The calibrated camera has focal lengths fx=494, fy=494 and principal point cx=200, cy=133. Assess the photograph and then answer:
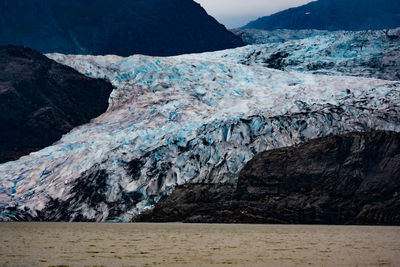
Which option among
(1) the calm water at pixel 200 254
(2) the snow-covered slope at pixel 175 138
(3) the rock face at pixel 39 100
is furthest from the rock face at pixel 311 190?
(3) the rock face at pixel 39 100

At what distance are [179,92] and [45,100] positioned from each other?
1359 centimetres

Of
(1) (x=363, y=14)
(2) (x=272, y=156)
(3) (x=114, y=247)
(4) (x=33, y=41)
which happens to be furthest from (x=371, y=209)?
(1) (x=363, y=14)

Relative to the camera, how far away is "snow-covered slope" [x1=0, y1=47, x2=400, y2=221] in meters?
35.0

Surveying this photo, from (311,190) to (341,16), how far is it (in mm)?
117055

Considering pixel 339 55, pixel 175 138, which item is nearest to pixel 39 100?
pixel 175 138

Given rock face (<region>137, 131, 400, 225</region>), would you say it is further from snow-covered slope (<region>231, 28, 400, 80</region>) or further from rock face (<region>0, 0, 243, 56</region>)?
rock face (<region>0, 0, 243, 56</region>)

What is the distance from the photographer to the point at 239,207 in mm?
32719

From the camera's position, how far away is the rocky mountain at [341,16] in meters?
136

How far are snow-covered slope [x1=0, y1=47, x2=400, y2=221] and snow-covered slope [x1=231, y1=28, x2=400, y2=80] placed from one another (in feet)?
20.1

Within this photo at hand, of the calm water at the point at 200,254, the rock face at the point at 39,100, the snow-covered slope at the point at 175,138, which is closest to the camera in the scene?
the calm water at the point at 200,254

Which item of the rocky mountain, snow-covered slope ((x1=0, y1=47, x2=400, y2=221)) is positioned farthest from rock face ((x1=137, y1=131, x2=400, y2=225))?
the rocky mountain

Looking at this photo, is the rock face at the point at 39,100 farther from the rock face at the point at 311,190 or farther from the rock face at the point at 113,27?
the rock face at the point at 113,27

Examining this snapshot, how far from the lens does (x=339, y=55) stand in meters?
53.4

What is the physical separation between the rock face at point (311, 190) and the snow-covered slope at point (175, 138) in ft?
6.83
